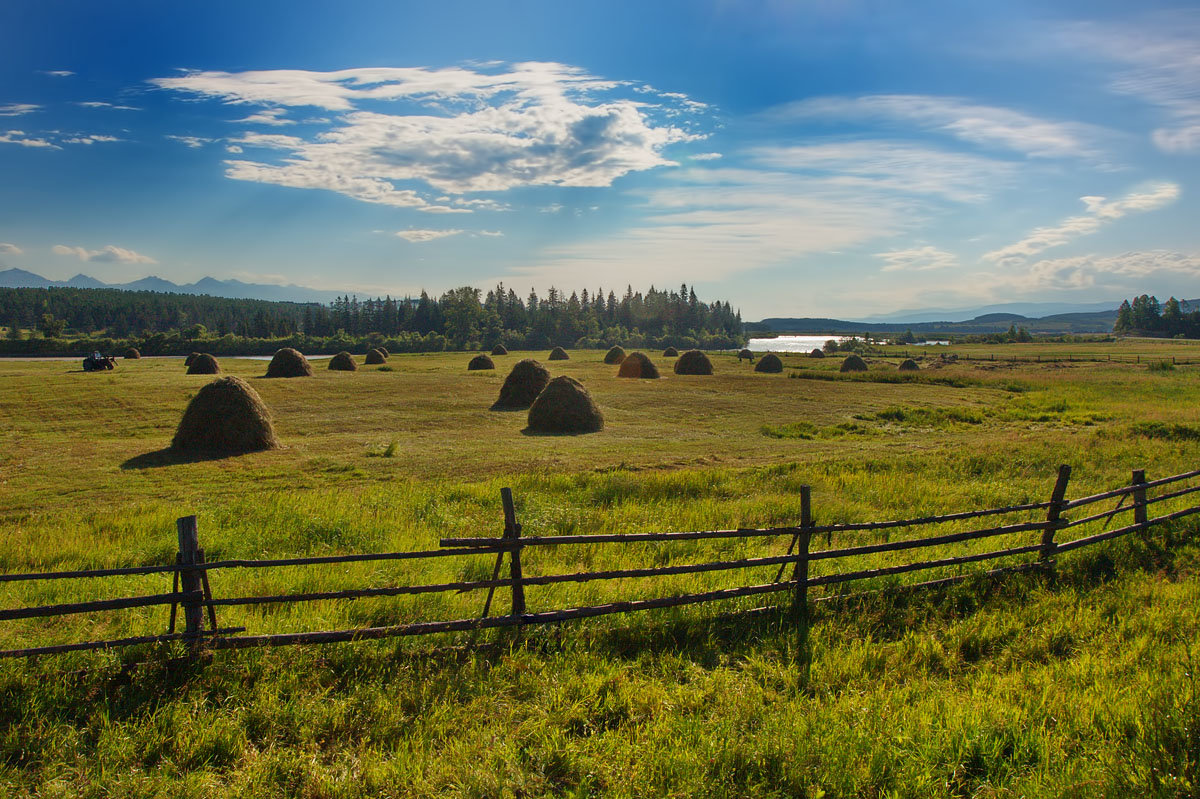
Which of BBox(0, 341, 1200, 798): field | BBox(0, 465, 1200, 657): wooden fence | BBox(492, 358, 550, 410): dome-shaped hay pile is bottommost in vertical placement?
BBox(0, 341, 1200, 798): field

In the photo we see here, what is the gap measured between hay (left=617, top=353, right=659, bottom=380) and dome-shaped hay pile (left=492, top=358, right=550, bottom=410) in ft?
55.7

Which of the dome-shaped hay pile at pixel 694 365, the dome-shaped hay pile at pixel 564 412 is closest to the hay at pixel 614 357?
the dome-shaped hay pile at pixel 694 365

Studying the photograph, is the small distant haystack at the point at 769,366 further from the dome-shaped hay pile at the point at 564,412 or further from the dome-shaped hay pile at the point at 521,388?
the dome-shaped hay pile at the point at 564,412

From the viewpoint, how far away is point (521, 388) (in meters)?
30.7

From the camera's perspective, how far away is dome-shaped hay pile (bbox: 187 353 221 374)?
44.0 m

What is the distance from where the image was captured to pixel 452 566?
771cm

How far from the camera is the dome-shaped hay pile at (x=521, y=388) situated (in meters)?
30.5

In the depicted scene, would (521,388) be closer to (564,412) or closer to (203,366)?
(564,412)

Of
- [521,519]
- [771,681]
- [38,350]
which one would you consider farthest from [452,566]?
[38,350]

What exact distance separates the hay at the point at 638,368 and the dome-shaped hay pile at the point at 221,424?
31002 millimetres

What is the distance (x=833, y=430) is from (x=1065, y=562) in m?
15.6

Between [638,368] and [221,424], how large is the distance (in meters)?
32.4

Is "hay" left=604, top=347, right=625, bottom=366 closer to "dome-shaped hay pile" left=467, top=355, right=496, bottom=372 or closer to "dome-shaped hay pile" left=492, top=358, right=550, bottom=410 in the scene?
"dome-shaped hay pile" left=467, top=355, right=496, bottom=372

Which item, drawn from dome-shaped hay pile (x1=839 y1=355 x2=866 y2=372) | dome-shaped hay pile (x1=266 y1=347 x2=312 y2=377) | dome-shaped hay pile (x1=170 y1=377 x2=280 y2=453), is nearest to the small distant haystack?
dome-shaped hay pile (x1=839 y1=355 x2=866 y2=372)
